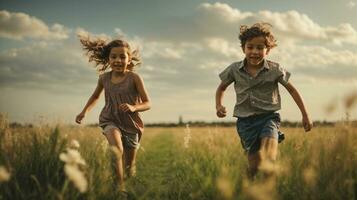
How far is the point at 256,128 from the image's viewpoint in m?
5.17

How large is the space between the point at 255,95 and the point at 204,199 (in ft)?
5.04

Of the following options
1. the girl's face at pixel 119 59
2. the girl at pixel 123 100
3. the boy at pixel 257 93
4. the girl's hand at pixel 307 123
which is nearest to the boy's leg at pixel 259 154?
the boy at pixel 257 93

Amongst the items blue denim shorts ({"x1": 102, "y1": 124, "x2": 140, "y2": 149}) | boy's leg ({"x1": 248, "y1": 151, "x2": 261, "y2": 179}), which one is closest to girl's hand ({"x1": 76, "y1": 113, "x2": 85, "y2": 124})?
blue denim shorts ({"x1": 102, "y1": 124, "x2": 140, "y2": 149})

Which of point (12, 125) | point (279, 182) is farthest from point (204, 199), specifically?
point (12, 125)

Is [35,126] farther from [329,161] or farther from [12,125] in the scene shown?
[329,161]

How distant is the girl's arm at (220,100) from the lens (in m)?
4.98

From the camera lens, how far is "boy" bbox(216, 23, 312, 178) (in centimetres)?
515

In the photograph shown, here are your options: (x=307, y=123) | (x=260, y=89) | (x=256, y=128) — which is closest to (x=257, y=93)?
(x=260, y=89)

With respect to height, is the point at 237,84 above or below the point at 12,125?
above

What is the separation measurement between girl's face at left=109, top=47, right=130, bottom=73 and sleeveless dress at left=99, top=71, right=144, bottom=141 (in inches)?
5.4

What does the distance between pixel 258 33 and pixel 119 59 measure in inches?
68.6

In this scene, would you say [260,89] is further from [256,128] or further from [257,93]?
[256,128]

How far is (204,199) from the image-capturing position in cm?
422

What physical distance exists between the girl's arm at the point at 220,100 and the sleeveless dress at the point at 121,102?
3.41ft
